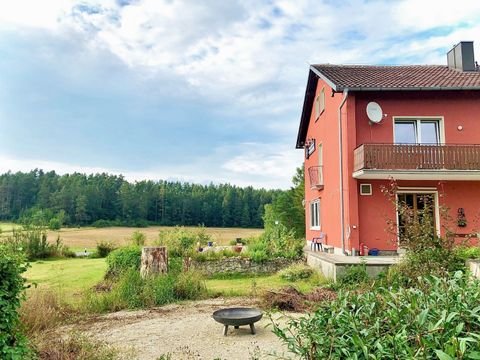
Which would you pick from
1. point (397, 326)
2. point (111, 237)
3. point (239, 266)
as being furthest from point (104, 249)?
point (397, 326)

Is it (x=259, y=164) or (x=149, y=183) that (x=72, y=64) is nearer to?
(x=259, y=164)

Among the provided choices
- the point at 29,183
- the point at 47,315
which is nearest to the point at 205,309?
the point at 47,315

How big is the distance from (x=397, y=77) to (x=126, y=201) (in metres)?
57.7

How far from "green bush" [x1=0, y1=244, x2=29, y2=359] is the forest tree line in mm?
55668

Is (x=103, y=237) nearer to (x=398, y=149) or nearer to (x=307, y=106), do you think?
(x=307, y=106)

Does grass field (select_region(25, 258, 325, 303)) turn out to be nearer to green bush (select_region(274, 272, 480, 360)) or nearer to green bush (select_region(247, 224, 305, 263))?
green bush (select_region(247, 224, 305, 263))

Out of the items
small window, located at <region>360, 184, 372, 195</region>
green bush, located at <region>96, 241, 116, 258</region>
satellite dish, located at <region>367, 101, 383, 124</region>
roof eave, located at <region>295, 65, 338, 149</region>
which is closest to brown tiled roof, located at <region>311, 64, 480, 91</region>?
satellite dish, located at <region>367, 101, 383, 124</region>

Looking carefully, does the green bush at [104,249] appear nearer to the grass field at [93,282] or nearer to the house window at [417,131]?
the grass field at [93,282]

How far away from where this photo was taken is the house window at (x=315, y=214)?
18.3 meters

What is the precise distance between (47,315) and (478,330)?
6693 mm

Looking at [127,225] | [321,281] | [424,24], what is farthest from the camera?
[127,225]

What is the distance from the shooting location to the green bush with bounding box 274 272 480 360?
2.05 meters

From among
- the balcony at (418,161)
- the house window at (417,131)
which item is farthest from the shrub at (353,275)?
the house window at (417,131)

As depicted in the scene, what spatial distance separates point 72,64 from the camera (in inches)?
488
